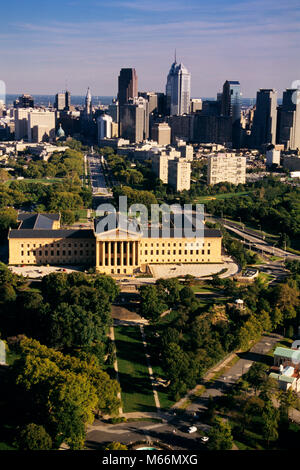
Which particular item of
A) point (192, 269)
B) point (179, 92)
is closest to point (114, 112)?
point (179, 92)

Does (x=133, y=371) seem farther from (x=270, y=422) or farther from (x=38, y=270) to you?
(x=38, y=270)

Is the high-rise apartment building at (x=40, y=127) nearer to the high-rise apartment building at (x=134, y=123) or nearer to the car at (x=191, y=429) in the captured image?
the high-rise apartment building at (x=134, y=123)

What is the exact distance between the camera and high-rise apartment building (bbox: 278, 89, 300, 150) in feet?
407

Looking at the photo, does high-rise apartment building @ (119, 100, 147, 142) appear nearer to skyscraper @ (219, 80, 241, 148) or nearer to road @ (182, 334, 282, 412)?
skyscraper @ (219, 80, 241, 148)

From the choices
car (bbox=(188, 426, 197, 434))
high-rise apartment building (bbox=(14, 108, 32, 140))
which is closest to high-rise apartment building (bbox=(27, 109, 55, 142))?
high-rise apartment building (bbox=(14, 108, 32, 140))

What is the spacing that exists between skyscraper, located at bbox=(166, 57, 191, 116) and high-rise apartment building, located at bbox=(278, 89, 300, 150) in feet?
135

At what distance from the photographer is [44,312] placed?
106ft

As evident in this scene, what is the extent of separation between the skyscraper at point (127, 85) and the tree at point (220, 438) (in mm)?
148346

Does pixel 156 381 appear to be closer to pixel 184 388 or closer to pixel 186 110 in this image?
pixel 184 388

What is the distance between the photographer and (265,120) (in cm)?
13100

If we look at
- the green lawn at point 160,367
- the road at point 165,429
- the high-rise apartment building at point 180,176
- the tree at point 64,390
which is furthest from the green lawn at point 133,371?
the high-rise apartment building at point 180,176

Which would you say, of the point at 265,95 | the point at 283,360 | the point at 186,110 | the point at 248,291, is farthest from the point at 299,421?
the point at 186,110
